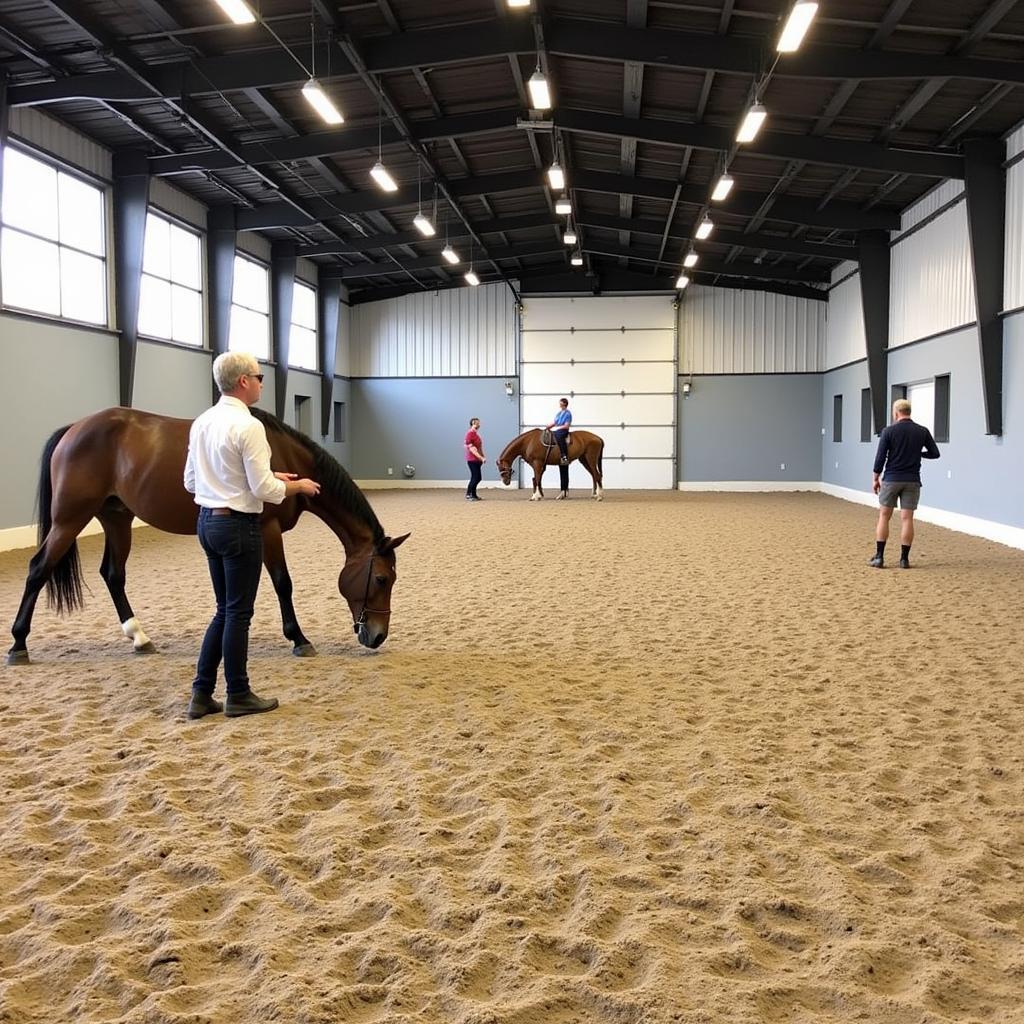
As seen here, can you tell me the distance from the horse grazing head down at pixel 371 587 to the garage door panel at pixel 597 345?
67.2 ft

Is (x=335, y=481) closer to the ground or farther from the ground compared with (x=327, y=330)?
closer to the ground

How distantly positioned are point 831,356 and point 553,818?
2265 centimetres

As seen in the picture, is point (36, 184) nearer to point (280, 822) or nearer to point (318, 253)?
point (318, 253)

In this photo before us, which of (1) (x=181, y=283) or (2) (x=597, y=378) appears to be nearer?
(1) (x=181, y=283)

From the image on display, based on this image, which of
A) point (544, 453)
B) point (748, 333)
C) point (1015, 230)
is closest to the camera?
point (1015, 230)

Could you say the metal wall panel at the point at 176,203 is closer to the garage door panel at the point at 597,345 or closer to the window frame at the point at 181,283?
the window frame at the point at 181,283

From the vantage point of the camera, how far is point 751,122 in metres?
10.7

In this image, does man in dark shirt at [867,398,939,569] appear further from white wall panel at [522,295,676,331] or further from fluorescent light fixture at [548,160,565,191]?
white wall panel at [522,295,676,331]

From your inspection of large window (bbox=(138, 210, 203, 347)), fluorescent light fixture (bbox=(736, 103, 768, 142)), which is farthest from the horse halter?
large window (bbox=(138, 210, 203, 347))

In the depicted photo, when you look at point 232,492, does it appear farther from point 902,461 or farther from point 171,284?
point 171,284

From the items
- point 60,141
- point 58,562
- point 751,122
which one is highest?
point 60,141

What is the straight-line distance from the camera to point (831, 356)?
23.7 meters

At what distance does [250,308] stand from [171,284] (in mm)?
3724

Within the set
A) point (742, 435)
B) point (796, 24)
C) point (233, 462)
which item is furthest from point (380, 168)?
point (742, 435)
